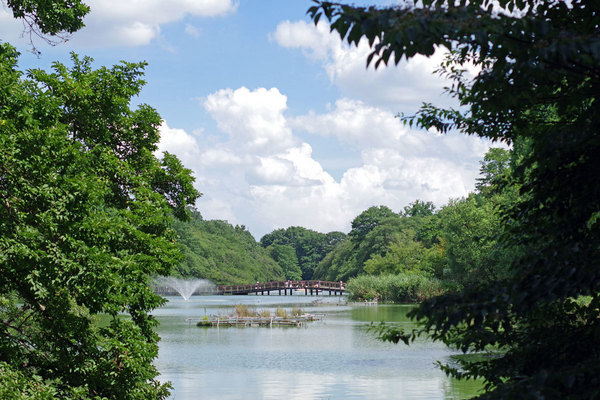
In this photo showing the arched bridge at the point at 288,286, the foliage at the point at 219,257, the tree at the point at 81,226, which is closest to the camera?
the tree at the point at 81,226

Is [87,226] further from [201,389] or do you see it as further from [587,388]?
[201,389]

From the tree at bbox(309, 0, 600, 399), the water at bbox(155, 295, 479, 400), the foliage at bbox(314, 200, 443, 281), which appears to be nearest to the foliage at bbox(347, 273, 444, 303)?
the foliage at bbox(314, 200, 443, 281)

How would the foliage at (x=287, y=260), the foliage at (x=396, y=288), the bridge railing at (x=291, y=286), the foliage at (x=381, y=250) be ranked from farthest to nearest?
the foliage at (x=287, y=260)
the bridge railing at (x=291, y=286)
the foliage at (x=381, y=250)
the foliage at (x=396, y=288)

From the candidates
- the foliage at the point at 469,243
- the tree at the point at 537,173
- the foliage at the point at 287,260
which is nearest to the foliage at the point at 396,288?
the foliage at the point at 469,243

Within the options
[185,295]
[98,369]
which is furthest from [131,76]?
[185,295]

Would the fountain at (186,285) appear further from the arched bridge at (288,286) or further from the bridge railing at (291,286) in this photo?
the bridge railing at (291,286)

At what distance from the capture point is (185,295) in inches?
3578

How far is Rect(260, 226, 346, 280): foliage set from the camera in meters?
152

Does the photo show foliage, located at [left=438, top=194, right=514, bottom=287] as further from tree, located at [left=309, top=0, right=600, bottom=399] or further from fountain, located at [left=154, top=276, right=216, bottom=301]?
fountain, located at [left=154, top=276, right=216, bottom=301]

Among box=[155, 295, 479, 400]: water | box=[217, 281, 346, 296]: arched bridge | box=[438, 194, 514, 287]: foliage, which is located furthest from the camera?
box=[217, 281, 346, 296]: arched bridge

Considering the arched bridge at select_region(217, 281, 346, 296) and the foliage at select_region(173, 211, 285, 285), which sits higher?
the foliage at select_region(173, 211, 285, 285)

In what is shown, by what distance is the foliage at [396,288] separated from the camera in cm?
5994

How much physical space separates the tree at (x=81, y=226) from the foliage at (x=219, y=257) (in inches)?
2750

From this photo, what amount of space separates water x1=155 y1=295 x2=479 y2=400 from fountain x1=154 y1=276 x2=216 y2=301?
172ft
